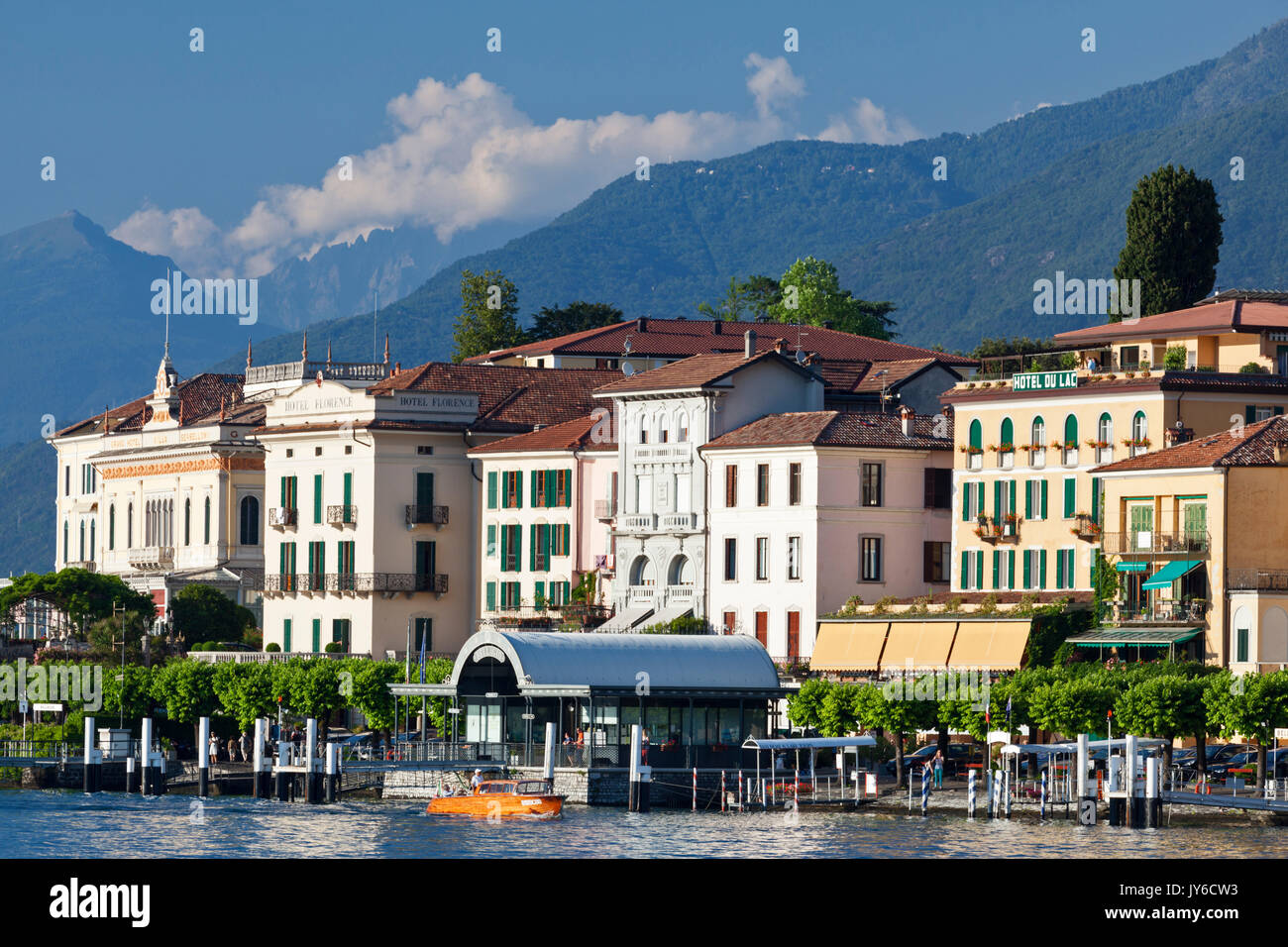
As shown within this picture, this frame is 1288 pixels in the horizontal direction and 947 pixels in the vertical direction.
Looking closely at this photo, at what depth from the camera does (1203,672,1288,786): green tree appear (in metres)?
68.9

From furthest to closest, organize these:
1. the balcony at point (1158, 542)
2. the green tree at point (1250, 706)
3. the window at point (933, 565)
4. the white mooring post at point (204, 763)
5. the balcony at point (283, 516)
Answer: the balcony at point (283, 516)
the window at point (933, 565)
the white mooring post at point (204, 763)
the balcony at point (1158, 542)
the green tree at point (1250, 706)

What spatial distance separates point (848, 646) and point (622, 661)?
1167cm

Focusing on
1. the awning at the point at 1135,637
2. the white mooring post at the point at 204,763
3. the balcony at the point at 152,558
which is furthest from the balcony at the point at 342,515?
the awning at the point at 1135,637

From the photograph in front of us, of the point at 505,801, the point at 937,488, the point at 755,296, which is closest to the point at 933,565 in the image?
the point at 937,488

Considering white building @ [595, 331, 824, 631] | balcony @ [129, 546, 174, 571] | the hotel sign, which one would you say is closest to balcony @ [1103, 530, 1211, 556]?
the hotel sign

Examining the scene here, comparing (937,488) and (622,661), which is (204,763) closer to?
(622,661)

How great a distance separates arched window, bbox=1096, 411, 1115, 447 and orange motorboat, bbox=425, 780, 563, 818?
79.0ft

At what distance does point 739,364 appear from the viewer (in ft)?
325

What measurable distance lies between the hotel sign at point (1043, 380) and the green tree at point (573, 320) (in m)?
63.1

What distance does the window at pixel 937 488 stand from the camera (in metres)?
94.9

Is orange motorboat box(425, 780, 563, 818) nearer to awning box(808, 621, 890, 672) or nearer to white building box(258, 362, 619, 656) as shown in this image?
awning box(808, 621, 890, 672)

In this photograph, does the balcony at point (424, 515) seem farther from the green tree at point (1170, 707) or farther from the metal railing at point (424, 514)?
the green tree at point (1170, 707)
